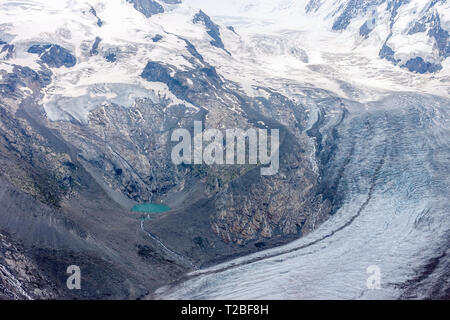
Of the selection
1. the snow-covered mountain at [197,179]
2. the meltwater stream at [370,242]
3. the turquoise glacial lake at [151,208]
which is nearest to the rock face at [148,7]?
the snow-covered mountain at [197,179]

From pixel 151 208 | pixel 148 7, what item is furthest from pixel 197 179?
pixel 148 7

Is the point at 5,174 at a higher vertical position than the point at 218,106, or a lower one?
higher

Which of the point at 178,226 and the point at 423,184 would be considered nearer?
the point at 178,226

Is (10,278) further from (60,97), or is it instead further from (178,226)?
(60,97)

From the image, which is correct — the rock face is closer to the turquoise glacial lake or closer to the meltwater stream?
the meltwater stream

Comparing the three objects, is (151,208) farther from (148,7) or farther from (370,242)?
(148,7)

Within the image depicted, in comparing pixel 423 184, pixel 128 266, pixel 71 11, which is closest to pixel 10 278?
pixel 128 266
